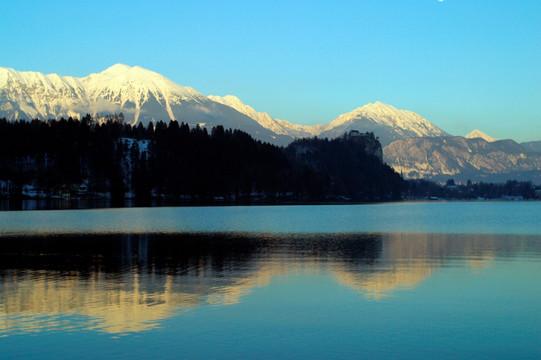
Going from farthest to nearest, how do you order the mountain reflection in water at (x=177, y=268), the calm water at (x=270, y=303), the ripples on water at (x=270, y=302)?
the mountain reflection in water at (x=177, y=268)
the ripples on water at (x=270, y=302)
the calm water at (x=270, y=303)

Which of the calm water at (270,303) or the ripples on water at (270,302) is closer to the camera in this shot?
the calm water at (270,303)

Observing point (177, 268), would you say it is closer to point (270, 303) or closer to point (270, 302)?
point (270, 302)

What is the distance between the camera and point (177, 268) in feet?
169

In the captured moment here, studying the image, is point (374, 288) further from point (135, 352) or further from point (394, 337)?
point (135, 352)

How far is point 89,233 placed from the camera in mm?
93312

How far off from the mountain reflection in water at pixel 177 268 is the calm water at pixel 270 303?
0.14 m

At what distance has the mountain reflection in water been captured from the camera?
33.8 metres

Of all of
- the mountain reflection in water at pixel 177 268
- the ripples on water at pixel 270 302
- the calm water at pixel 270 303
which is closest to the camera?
the calm water at pixel 270 303

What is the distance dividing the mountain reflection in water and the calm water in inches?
5.6

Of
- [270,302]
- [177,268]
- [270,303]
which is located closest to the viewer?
[270,303]

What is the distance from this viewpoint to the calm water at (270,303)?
2680 cm

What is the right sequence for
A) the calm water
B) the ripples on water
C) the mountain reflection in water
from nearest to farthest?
the calm water < the ripples on water < the mountain reflection in water

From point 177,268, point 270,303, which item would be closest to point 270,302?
point 270,303

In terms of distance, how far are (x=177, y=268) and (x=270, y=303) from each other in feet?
56.7
